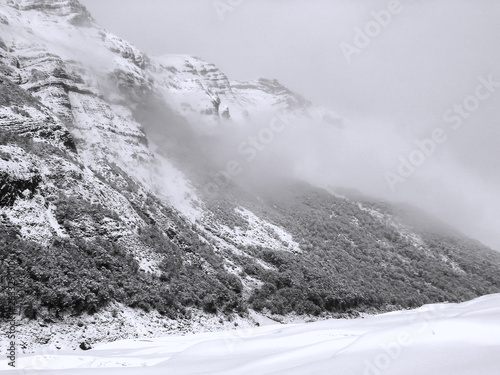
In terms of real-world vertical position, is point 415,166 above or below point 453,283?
above

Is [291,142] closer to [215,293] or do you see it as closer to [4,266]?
[215,293]

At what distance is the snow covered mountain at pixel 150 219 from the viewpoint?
15539 mm

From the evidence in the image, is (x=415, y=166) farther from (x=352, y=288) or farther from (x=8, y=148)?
(x=8, y=148)

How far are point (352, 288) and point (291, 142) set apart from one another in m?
58.6

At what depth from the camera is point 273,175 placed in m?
62.6

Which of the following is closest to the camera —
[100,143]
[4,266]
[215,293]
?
[4,266]

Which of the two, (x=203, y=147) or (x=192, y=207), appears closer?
(x=192, y=207)

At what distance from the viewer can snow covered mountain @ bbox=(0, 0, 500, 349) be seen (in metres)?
15.5

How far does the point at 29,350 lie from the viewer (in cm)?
1008

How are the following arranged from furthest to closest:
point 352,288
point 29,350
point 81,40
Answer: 1. point 81,40
2. point 352,288
3. point 29,350

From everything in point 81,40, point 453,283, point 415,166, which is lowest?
point 81,40

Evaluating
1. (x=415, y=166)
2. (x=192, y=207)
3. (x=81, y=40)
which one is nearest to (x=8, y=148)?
(x=192, y=207)

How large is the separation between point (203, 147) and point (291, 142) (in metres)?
37.7

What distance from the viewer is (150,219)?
23.2 meters
